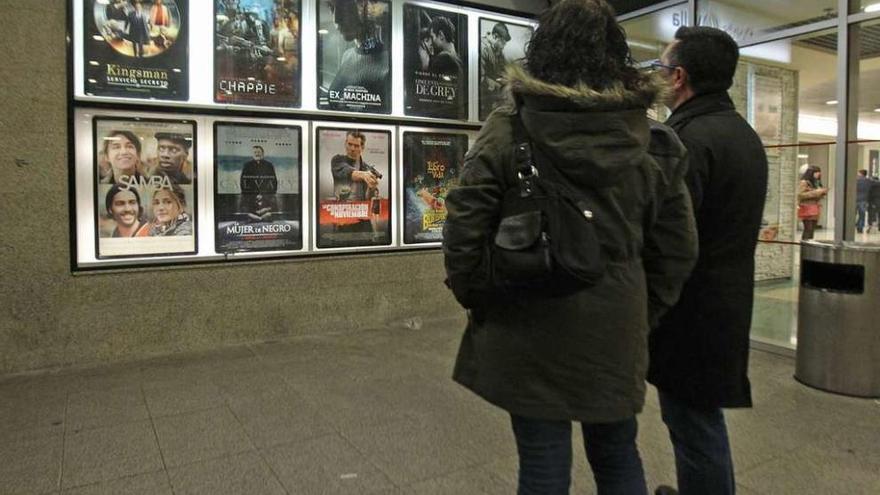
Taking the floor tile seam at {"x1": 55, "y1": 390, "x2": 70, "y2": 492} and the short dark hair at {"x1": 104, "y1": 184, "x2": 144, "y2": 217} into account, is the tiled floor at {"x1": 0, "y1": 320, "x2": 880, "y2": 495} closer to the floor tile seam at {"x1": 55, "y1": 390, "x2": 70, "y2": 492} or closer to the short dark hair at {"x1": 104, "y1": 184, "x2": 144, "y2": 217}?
the floor tile seam at {"x1": 55, "y1": 390, "x2": 70, "y2": 492}

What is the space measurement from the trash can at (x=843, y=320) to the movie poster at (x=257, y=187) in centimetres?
422

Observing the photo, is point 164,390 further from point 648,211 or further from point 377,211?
point 648,211

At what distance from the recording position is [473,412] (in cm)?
399

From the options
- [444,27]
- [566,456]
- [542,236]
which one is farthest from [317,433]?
[444,27]

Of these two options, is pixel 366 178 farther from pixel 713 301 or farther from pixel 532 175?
pixel 532 175

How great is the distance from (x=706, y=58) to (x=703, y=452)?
1.36 metres

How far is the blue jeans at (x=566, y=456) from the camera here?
1.75 metres

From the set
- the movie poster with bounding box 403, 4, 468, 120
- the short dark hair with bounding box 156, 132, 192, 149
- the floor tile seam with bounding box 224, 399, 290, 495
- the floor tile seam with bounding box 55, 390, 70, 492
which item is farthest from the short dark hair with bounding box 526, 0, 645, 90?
the movie poster with bounding box 403, 4, 468, 120

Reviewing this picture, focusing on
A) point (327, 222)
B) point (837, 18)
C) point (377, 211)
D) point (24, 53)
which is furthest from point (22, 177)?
point (837, 18)

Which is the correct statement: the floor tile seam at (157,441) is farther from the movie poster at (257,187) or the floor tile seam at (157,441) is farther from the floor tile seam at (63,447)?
the movie poster at (257,187)

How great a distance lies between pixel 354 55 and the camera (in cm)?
609

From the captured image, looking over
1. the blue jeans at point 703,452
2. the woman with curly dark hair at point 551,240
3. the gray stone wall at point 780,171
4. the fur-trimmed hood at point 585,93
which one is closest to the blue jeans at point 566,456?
the woman with curly dark hair at point 551,240

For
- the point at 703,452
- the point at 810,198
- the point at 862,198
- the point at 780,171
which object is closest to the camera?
the point at 703,452

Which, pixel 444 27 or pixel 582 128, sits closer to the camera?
pixel 582 128
